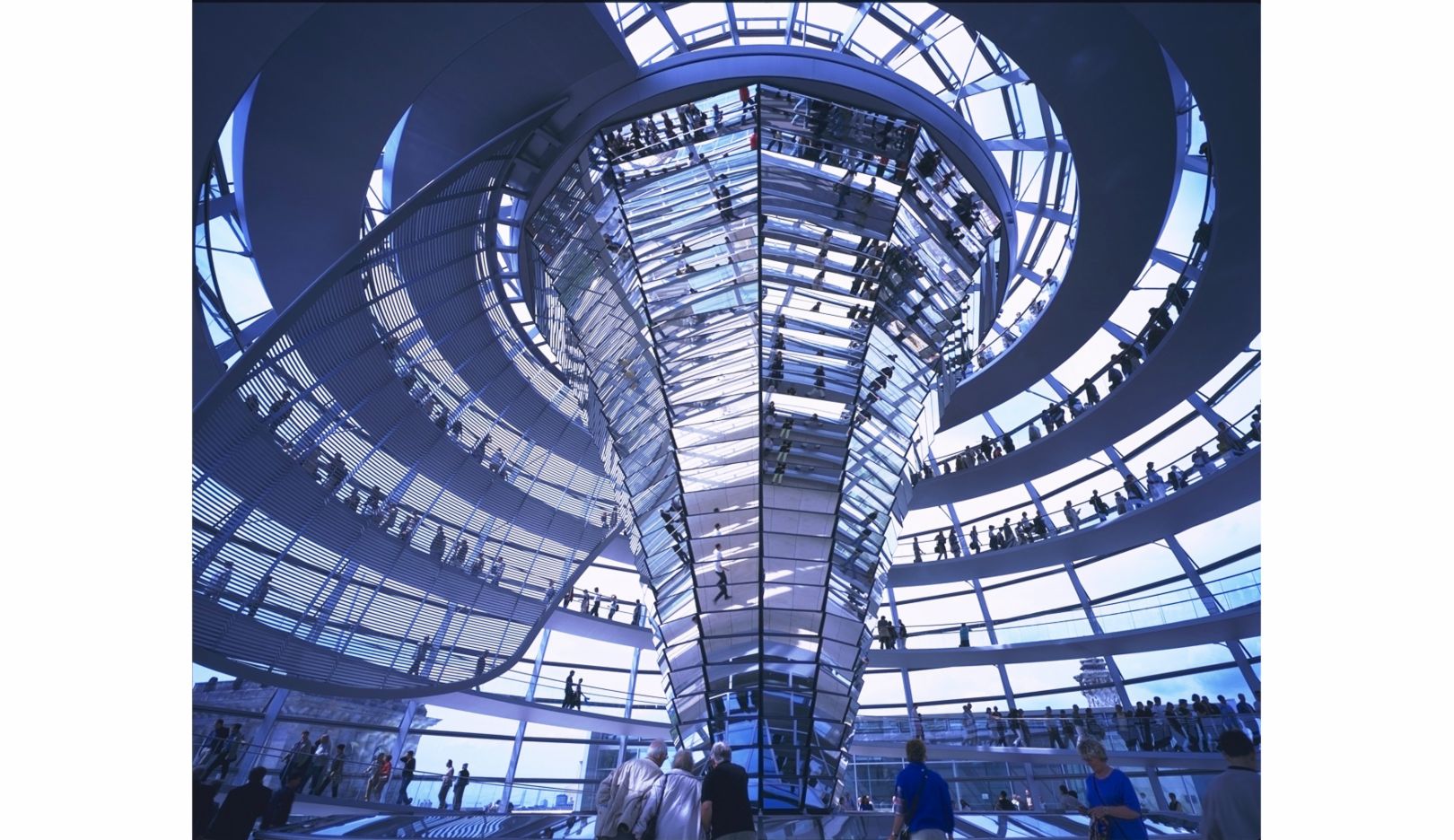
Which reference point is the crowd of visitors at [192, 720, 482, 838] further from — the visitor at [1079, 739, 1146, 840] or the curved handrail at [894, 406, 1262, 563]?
the curved handrail at [894, 406, 1262, 563]

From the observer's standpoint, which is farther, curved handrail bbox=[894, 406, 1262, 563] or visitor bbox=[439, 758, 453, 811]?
curved handrail bbox=[894, 406, 1262, 563]

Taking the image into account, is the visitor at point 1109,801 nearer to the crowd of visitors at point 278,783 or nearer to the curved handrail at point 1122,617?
the crowd of visitors at point 278,783

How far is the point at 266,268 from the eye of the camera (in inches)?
550

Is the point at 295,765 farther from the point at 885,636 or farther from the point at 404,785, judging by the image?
the point at 885,636

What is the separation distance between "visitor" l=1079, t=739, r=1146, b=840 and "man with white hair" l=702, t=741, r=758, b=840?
2277mm

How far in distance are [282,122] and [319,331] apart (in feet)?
12.9

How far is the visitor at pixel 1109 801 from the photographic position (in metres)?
4.77

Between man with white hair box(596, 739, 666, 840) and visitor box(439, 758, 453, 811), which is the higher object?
visitor box(439, 758, 453, 811)

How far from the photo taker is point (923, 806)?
18.8ft

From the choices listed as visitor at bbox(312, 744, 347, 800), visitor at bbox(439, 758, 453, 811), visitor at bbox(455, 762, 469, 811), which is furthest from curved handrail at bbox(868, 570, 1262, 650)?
visitor at bbox(312, 744, 347, 800)

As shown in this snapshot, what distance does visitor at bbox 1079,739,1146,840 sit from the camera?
4.77 m

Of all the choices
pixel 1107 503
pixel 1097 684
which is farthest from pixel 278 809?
pixel 1097 684
